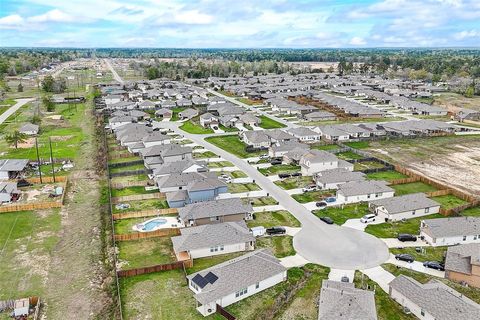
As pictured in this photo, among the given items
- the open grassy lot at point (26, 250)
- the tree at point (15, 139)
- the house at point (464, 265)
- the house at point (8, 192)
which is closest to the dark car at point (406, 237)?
the house at point (464, 265)

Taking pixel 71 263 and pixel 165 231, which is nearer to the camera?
pixel 71 263

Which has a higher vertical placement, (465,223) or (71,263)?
(465,223)

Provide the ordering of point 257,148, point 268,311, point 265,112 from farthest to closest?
point 265,112, point 257,148, point 268,311

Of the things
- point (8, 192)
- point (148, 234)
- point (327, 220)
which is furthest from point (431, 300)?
point (8, 192)

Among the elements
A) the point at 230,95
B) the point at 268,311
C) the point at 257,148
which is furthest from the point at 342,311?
the point at 230,95

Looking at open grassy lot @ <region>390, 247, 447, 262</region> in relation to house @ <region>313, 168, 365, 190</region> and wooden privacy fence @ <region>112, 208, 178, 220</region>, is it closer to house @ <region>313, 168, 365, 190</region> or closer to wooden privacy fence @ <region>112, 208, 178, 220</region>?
house @ <region>313, 168, 365, 190</region>

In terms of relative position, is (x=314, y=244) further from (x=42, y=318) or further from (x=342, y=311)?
(x=42, y=318)

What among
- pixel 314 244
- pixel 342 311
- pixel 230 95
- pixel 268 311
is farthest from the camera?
pixel 230 95

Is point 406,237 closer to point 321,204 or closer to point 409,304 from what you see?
point 321,204
